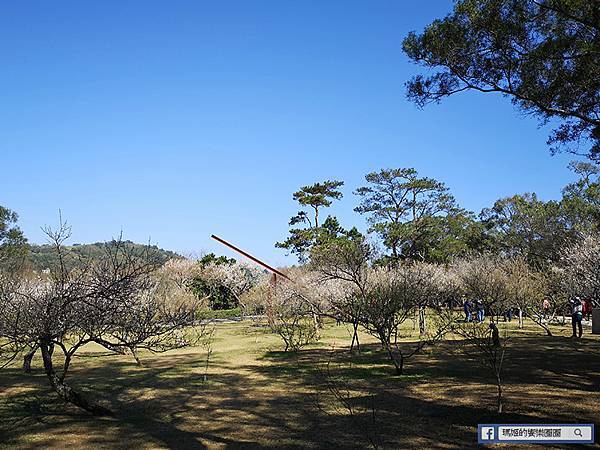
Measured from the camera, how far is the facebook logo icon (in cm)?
840

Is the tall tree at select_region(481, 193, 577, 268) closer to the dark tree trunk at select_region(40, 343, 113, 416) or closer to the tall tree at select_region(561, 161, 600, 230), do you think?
the tall tree at select_region(561, 161, 600, 230)

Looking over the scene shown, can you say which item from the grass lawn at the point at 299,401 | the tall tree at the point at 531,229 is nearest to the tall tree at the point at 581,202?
the tall tree at the point at 531,229

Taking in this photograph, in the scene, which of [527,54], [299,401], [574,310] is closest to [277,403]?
[299,401]

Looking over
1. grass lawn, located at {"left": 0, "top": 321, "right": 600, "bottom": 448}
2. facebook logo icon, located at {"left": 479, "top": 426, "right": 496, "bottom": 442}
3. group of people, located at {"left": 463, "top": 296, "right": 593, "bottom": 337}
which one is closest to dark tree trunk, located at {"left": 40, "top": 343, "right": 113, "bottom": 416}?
grass lawn, located at {"left": 0, "top": 321, "right": 600, "bottom": 448}

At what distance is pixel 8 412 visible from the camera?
11.7 meters

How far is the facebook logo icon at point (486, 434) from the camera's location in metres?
8.40

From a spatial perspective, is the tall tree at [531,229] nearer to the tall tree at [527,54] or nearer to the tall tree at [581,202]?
the tall tree at [581,202]

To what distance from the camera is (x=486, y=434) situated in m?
8.59

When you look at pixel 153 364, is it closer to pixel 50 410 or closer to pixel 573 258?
pixel 50 410

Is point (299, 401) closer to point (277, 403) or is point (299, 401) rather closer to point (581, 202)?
point (277, 403)

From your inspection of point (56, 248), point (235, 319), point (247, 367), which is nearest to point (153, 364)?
point (247, 367)

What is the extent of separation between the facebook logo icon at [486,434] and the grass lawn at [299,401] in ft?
0.60

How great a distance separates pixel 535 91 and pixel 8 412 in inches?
565

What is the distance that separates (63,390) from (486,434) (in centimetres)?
855
